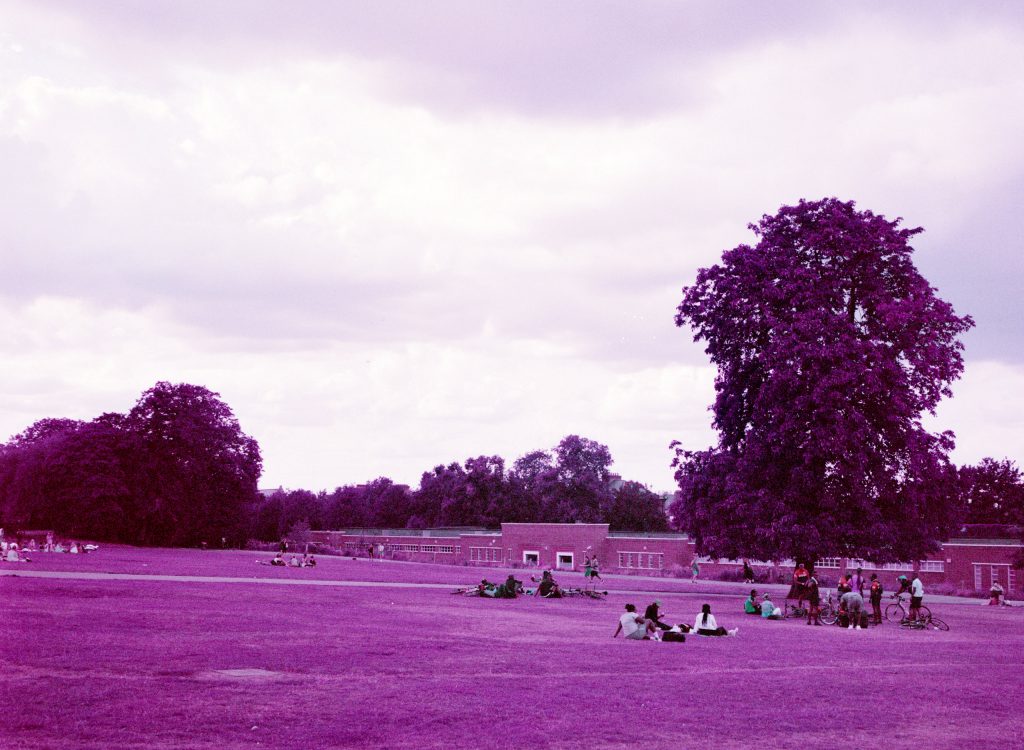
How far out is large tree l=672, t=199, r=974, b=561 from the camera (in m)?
40.3

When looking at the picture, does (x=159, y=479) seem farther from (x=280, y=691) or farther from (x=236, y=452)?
(x=280, y=691)

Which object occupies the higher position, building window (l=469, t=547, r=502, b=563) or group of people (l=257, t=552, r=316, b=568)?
group of people (l=257, t=552, r=316, b=568)

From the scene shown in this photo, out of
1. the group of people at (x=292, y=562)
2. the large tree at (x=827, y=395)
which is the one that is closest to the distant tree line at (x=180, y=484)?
the group of people at (x=292, y=562)

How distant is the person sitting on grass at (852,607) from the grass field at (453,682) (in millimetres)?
2760

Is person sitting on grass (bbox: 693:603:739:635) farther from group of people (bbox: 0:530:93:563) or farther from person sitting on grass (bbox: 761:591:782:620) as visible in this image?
group of people (bbox: 0:530:93:563)

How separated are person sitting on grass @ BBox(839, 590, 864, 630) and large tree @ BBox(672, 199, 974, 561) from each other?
312 inches

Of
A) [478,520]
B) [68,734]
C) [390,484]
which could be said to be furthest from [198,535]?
[68,734]

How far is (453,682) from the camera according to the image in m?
15.0

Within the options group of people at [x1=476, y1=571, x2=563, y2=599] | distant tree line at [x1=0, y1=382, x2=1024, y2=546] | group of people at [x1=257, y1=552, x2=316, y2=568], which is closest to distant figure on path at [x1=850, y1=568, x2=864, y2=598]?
group of people at [x1=476, y1=571, x2=563, y2=599]

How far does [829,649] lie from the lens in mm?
23609

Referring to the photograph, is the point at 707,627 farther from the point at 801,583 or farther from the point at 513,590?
the point at 513,590

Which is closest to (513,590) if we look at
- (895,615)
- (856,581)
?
(856,581)

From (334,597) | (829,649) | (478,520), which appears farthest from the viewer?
(478,520)

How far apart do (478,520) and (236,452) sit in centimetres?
4446
